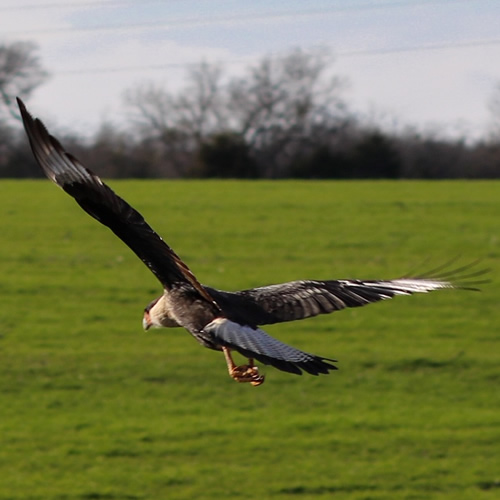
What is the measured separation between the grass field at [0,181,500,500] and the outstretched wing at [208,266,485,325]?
30.9 feet

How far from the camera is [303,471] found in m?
14.1

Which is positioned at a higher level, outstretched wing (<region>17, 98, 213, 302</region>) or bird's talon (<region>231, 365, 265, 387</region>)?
outstretched wing (<region>17, 98, 213, 302</region>)

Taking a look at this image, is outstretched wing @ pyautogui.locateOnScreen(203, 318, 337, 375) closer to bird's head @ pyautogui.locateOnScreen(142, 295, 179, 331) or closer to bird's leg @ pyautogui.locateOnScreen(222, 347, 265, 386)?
bird's leg @ pyautogui.locateOnScreen(222, 347, 265, 386)

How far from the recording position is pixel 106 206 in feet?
12.1

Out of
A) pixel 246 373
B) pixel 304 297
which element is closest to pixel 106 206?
pixel 246 373

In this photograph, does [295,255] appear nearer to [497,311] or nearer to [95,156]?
[497,311]

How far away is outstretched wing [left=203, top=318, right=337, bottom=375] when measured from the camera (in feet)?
9.71

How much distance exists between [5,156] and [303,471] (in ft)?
103

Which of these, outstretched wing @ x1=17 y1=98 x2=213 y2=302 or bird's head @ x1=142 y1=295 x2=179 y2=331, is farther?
bird's head @ x1=142 y1=295 x2=179 y2=331

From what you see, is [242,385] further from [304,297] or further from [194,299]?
[194,299]

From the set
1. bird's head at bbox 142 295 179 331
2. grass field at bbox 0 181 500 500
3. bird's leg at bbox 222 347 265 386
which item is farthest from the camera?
grass field at bbox 0 181 500 500

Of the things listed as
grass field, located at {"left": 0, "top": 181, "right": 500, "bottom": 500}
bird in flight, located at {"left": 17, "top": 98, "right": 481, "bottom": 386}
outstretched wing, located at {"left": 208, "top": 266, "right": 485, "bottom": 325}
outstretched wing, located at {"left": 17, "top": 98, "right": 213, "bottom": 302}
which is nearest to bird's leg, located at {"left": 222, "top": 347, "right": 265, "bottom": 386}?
bird in flight, located at {"left": 17, "top": 98, "right": 481, "bottom": 386}

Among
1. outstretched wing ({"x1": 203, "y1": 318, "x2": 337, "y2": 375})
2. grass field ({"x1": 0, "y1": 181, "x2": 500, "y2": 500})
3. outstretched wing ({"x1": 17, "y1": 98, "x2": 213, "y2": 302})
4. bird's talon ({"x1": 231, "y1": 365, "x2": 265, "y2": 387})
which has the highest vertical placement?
outstretched wing ({"x1": 17, "y1": 98, "x2": 213, "y2": 302})

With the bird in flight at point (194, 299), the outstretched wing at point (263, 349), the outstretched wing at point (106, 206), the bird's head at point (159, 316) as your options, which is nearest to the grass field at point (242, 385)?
the bird in flight at point (194, 299)
